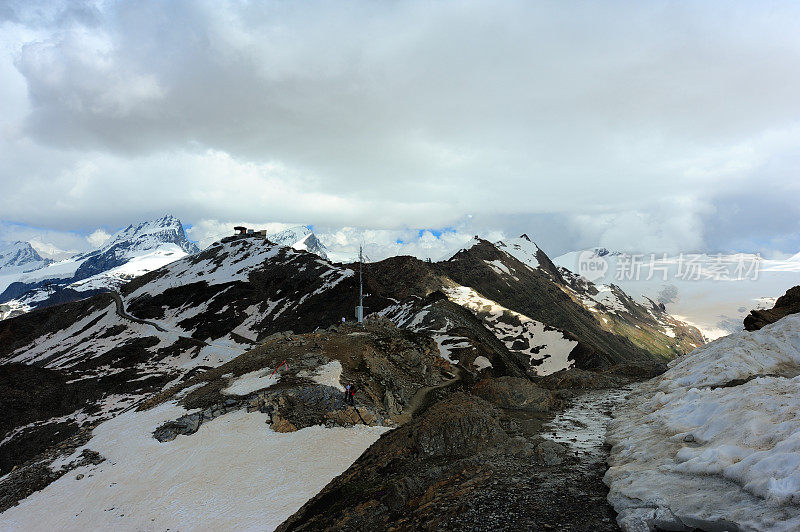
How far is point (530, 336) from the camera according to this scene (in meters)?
119

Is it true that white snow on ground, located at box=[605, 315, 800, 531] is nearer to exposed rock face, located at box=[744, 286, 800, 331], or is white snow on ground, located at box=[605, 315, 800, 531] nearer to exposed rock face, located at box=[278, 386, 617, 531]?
exposed rock face, located at box=[278, 386, 617, 531]

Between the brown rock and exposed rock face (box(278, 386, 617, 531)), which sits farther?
the brown rock

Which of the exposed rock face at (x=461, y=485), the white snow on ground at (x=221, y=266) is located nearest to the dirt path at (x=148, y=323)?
the white snow on ground at (x=221, y=266)

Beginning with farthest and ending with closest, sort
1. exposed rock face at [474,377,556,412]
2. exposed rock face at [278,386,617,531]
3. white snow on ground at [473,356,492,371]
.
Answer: white snow on ground at [473,356,492,371]
exposed rock face at [474,377,556,412]
exposed rock face at [278,386,617,531]

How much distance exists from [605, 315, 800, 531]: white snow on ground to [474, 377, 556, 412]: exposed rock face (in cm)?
709

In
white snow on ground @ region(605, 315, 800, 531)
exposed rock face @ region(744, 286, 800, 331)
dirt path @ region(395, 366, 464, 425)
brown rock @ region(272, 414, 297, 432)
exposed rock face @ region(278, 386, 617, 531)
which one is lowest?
dirt path @ region(395, 366, 464, 425)

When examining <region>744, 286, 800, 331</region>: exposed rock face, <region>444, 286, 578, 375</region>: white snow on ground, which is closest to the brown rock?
<region>744, 286, 800, 331</region>: exposed rock face

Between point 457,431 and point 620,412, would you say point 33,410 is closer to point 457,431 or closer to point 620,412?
point 457,431

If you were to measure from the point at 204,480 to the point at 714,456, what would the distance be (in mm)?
23167

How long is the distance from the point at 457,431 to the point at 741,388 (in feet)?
43.9

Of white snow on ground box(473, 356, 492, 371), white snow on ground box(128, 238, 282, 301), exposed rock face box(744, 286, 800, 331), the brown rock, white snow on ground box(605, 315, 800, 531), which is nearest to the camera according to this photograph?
white snow on ground box(605, 315, 800, 531)

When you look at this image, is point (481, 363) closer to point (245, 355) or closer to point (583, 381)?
point (583, 381)

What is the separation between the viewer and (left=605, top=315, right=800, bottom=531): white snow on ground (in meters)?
10.1

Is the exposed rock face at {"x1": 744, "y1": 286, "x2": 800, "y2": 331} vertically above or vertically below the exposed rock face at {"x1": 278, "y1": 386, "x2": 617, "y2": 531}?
above
